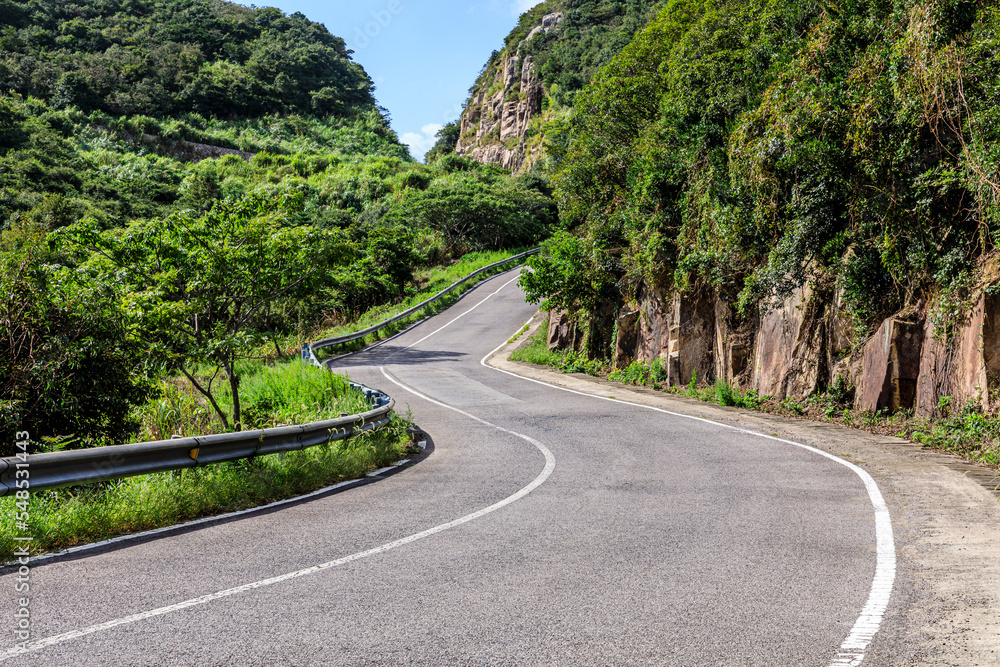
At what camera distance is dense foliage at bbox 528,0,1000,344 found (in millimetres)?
10523

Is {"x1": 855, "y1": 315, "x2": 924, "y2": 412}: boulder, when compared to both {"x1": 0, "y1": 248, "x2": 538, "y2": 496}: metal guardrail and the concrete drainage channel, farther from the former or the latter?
{"x1": 0, "y1": 248, "x2": 538, "y2": 496}: metal guardrail

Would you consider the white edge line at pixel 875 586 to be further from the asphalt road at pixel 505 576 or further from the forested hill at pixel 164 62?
the forested hill at pixel 164 62

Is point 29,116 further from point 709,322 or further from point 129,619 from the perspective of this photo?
point 129,619

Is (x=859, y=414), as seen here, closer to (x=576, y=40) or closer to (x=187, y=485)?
(x=187, y=485)

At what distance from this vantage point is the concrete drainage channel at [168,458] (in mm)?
5449

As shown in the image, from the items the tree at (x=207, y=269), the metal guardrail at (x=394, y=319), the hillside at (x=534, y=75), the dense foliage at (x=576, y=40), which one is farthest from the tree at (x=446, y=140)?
the tree at (x=207, y=269)

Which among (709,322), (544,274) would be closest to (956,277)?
(709,322)

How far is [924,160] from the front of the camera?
11.1 metres

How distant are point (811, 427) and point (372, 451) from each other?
765 centimetres

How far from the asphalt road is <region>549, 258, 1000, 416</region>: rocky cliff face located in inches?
124

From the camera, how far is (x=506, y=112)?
97375 millimetres

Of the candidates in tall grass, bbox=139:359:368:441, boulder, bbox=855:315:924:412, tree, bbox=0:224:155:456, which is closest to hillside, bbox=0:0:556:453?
tree, bbox=0:224:155:456

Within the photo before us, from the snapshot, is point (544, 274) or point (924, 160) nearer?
point (924, 160)

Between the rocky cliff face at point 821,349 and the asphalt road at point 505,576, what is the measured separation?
314 centimetres
